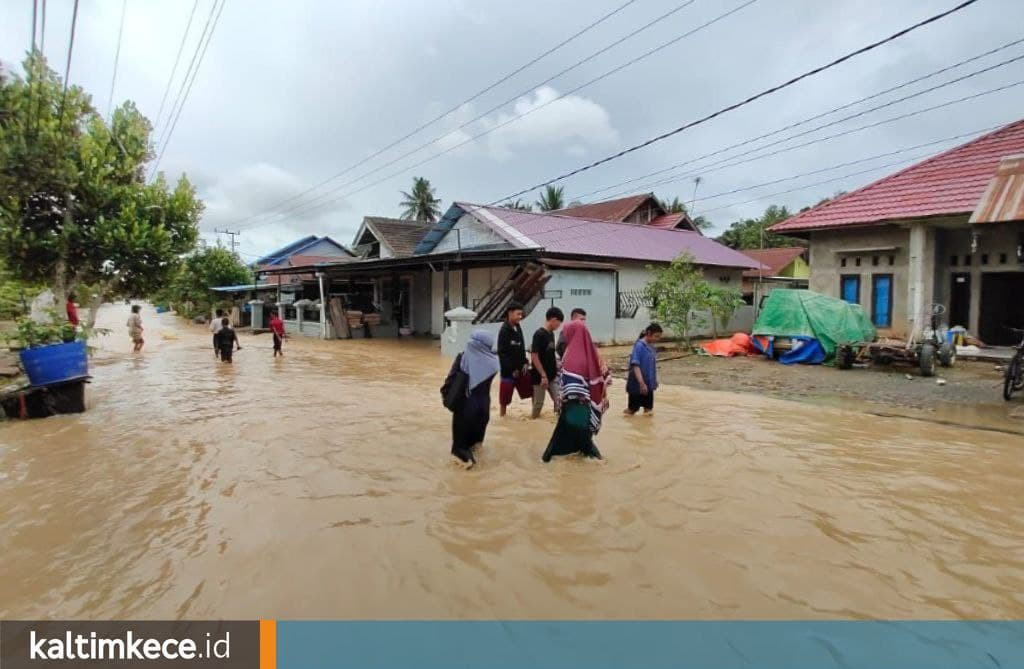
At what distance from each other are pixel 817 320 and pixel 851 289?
3312mm

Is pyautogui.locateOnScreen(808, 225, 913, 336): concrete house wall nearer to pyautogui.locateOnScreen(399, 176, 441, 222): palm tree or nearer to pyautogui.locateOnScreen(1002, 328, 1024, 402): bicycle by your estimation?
pyautogui.locateOnScreen(1002, 328, 1024, 402): bicycle

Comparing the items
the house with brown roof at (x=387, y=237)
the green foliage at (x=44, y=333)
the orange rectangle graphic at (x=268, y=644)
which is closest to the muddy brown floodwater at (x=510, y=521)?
the orange rectangle graphic at (x=268, y=644)

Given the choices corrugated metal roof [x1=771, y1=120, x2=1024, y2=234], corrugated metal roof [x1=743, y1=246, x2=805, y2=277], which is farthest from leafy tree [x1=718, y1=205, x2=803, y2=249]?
corrugated metal roof [x1=771, y1=120, x2=1024, y2=234]

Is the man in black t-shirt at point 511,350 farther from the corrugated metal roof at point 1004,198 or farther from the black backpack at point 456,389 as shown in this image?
the corrugated metal roof at point 1004,198

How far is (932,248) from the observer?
1423 centimetres

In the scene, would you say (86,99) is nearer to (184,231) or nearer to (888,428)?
(184,231)

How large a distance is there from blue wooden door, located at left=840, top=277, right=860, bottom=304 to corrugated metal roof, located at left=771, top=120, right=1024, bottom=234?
1762 mm

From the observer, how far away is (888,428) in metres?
7.26

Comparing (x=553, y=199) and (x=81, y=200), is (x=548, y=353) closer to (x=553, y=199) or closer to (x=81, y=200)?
(x=81, y=200)

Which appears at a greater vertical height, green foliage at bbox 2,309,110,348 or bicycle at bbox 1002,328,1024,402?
green foliage at bbox 2,309,110,348

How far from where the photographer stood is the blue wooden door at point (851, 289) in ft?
52.0

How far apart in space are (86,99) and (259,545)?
38.8 feet

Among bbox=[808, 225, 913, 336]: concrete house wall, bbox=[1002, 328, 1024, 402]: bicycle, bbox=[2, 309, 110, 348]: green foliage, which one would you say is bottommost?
bbox=[1002, 328, 1024, 402]: bicycle

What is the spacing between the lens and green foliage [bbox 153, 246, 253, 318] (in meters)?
37.3
